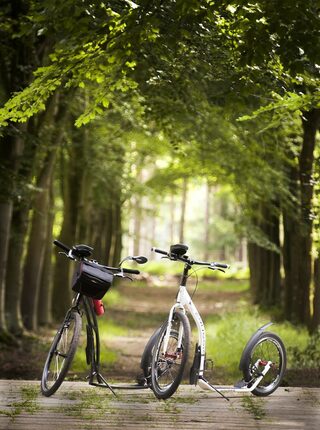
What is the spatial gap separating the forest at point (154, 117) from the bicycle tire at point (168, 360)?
7.68 ft

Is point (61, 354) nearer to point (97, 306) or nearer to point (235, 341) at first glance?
point (97, 306)

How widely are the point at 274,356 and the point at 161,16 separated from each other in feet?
11.5

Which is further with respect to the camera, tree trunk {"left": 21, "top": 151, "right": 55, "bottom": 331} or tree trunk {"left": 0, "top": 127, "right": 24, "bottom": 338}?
tree trunk {"left": 21, "top": 151, "right": 55, "bottom": 331}

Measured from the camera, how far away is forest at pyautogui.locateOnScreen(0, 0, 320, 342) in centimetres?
771

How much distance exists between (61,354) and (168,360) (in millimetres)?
958

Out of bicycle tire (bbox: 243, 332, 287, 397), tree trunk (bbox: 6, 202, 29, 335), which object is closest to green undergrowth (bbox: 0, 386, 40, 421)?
bicycle tire (bbox: 243, 332, 287, 397)

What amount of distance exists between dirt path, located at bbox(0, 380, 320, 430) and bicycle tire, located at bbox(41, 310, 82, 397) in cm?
12

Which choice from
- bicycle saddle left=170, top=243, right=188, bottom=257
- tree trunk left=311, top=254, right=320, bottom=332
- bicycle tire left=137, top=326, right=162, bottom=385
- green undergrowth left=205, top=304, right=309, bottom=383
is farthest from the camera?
green undergrowth left=205, top=304, right=309, bottom=383

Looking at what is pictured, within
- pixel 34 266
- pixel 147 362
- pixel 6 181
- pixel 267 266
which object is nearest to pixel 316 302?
pixel 6 181

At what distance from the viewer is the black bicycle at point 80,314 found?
692 cm

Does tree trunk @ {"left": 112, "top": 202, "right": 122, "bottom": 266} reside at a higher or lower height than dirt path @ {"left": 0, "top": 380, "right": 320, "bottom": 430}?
higher

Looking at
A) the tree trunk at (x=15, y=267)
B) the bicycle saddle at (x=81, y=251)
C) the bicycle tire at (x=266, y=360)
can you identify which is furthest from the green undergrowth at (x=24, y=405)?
the tree trunk at (x=15, y=267)

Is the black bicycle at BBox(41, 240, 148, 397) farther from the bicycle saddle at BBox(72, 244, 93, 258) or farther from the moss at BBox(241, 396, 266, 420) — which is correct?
the moss at BBox(241, 396, 266, 420)

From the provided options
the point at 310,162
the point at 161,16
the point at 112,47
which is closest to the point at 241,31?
the point at 161,16
